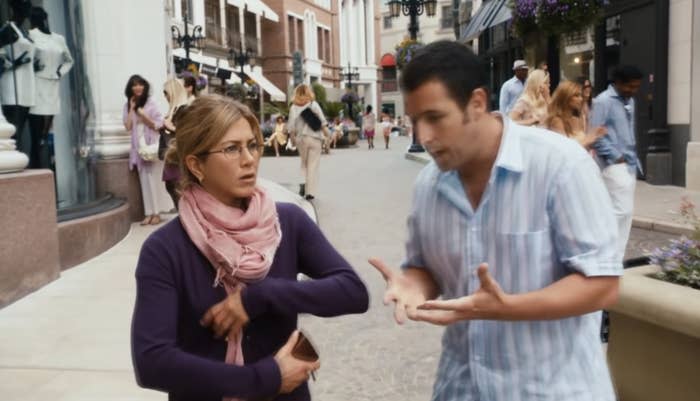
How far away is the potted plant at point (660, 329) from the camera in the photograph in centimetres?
330

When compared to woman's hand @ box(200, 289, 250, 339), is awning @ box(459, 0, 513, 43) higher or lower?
higher

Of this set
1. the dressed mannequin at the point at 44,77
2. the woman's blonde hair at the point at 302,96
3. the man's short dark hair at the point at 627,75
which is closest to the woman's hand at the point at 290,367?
the man's short dark hair at the point at 627,75

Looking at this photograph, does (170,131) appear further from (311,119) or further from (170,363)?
(170,363)

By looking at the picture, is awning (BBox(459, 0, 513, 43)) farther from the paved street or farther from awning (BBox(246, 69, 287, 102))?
awning (BBox(246, 69, 287, 102))

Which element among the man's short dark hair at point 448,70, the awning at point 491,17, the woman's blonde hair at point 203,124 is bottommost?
the woman's blonde hair at point 203,124

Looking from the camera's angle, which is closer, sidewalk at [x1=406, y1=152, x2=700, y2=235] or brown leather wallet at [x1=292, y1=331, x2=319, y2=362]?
brown leather wallet at [x1=292, y1=331, x2=319, y2=362]

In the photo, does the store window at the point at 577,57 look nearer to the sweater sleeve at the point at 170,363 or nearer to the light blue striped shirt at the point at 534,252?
the light blue striped shirt at the point at 534,252

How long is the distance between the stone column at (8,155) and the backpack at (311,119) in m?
6.51

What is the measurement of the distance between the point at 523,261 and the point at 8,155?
5413 millimetres

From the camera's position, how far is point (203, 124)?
209cm

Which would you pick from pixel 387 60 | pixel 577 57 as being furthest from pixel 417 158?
pixel 387 60

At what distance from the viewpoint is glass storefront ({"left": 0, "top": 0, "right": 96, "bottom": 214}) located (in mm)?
9023

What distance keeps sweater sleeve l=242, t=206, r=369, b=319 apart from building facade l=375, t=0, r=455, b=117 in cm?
7628

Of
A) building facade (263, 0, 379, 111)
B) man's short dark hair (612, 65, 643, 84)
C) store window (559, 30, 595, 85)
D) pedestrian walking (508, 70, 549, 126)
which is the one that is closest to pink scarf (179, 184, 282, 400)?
man's short dark hair (612, 65, 643, 84)
